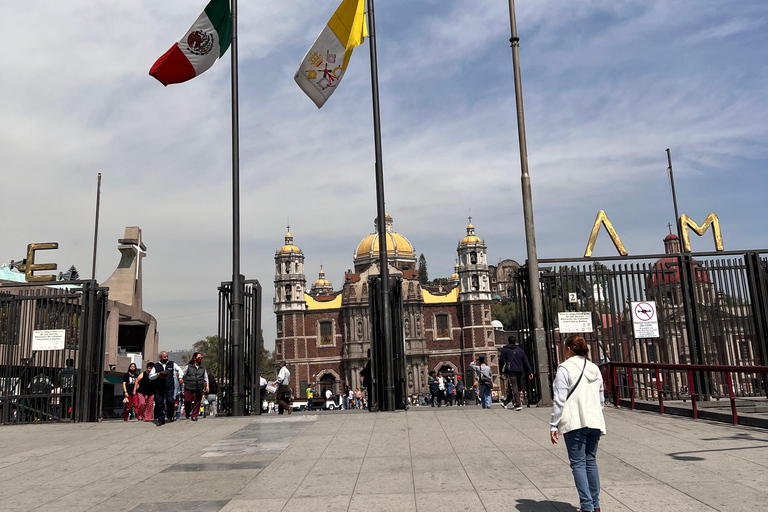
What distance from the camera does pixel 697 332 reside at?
512 inches

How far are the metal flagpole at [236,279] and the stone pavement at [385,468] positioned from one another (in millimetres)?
1972

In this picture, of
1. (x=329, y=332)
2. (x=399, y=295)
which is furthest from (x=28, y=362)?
(x=329, y=332)

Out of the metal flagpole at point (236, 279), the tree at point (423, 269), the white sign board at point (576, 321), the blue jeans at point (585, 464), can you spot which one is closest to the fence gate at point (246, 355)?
the metal flagpole at point (236, 279)

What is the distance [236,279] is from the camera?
13.0 m

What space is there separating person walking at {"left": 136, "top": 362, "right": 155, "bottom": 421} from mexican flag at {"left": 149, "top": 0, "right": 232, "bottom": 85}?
5945 millimetres

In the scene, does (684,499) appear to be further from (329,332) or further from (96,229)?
(329,332)

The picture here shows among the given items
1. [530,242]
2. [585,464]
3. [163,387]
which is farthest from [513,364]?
[585,464]

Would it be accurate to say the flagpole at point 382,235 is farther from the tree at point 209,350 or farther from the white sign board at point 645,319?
the tree at point 209,350

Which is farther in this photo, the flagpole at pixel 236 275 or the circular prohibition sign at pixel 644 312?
the circular prohibition sign at pixel 644 312

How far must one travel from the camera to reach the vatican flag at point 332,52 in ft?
45.4

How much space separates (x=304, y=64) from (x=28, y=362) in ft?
26.4

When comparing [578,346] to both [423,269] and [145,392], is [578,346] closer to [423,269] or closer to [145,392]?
[145,392]

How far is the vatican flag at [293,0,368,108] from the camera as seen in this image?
13.8 meters

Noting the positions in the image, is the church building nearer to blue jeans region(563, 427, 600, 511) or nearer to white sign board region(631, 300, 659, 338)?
white sign board region(631, 300, 659, 338)
